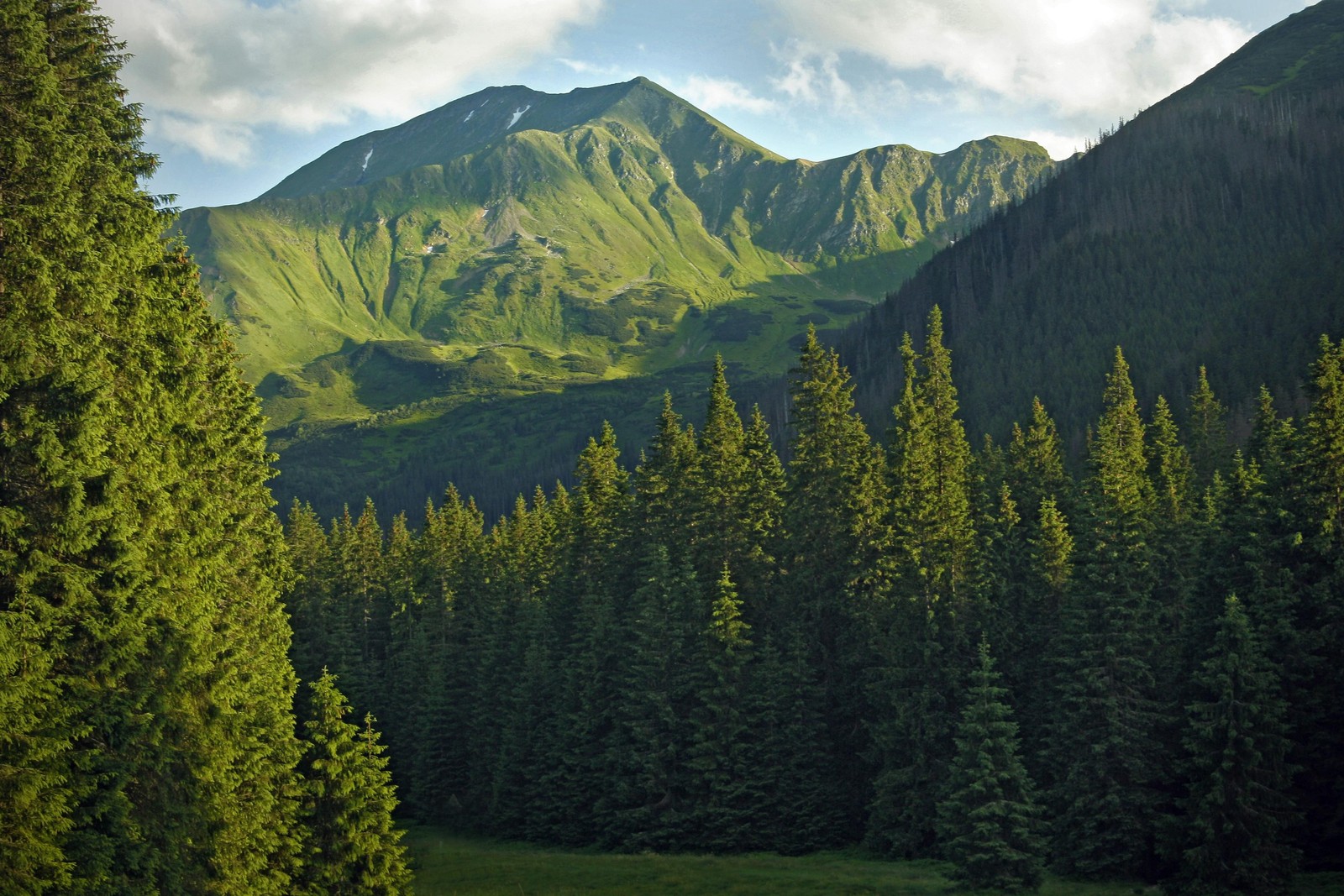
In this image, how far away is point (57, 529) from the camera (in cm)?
2444

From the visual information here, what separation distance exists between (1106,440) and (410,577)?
63.1 m

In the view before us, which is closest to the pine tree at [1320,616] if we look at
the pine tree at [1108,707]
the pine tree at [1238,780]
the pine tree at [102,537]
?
the pine tree at [1238,780]

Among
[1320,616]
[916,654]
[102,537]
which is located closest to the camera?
[102,537]

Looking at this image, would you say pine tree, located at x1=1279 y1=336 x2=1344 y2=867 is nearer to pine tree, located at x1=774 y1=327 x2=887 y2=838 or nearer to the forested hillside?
pine tree, located at x1=774 y1=327 x2=887 y2=838

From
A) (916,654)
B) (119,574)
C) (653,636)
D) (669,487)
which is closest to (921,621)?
(916,654)

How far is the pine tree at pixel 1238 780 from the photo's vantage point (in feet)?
132

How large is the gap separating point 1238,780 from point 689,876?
75.6 ft

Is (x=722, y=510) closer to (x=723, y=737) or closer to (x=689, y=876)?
(x=723, y=737)

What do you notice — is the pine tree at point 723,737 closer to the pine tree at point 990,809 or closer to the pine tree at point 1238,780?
the pine tree at point 990,809

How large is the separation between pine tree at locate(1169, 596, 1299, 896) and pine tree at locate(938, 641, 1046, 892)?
5.52 metres

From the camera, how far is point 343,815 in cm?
3538

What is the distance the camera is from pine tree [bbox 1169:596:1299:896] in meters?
40.2

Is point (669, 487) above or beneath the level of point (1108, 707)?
above

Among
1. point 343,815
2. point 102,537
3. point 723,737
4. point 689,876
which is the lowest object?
point 689,876
